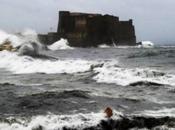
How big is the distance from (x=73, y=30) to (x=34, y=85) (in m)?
52.4

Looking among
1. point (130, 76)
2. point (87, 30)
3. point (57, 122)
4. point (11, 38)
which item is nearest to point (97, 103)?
point (57, 122)

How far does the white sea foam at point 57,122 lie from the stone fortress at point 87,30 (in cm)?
5725

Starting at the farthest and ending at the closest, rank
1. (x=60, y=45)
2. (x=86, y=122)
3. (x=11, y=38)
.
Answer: (x=60, y=45) < (x=11, y=38) < (x=86, y=122)

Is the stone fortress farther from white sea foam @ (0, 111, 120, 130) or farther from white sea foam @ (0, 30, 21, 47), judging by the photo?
white sea foam @ (0, 111, 120, 130)

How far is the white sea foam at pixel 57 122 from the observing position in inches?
338

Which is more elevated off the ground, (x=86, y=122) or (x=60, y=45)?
(x=60, y=45)

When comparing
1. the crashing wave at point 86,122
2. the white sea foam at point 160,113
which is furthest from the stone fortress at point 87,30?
the crashing wave at point 86,122

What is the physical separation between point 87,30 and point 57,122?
5810 centimetres

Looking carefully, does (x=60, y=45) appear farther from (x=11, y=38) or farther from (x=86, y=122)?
(x=86, y=122)

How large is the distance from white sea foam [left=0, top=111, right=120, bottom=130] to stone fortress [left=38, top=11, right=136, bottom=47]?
5725 centimetres

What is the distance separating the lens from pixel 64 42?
67.1 m

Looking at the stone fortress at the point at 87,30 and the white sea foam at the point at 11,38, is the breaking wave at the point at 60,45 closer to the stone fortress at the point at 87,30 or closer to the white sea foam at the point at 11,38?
the stone fortress at the point at 87,30

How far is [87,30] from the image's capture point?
66.6 m

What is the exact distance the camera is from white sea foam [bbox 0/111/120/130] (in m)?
8.59
